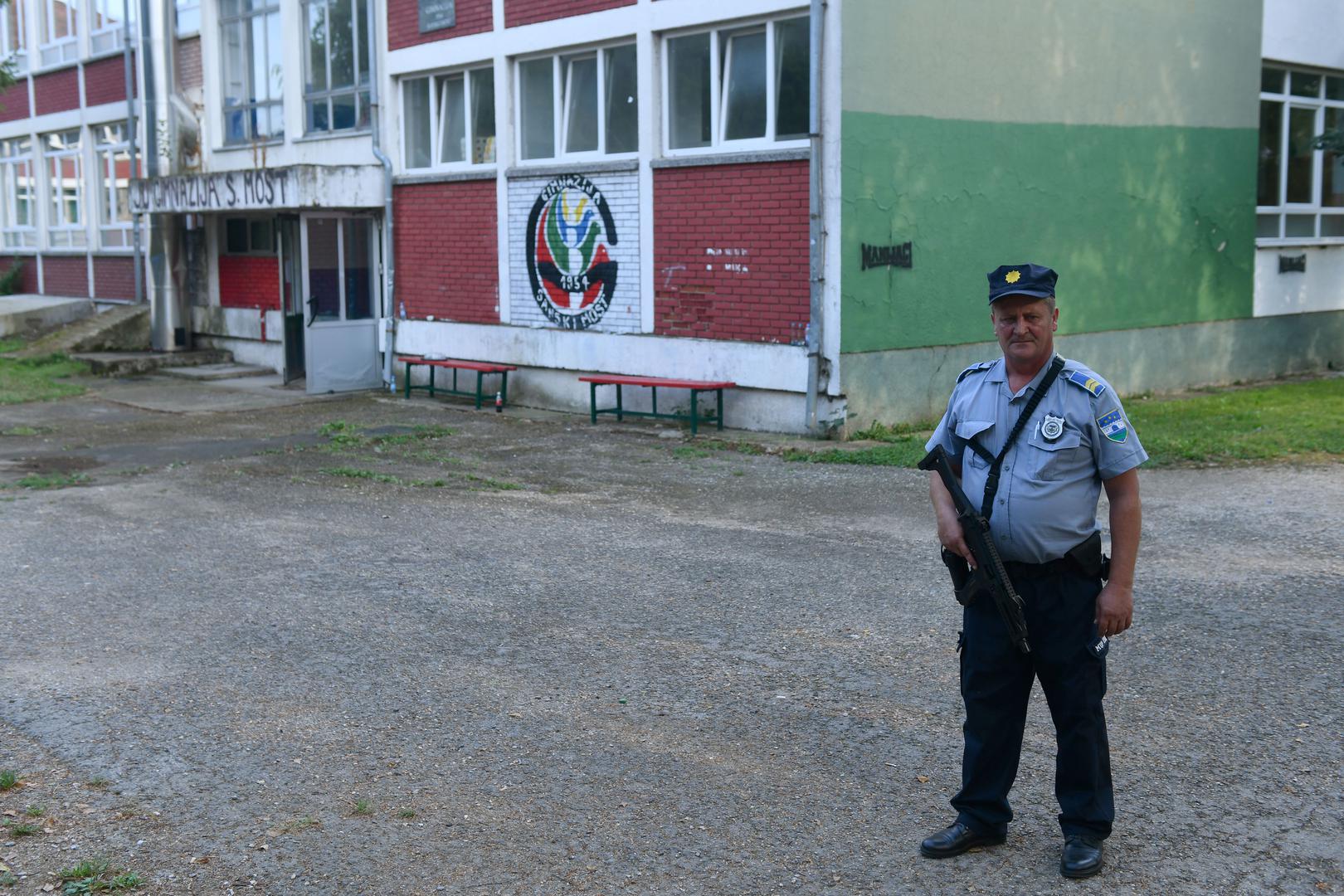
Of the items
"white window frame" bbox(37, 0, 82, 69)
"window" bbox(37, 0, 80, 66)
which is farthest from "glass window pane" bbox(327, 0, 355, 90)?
"window" bbox(37, 0, 80, 66)

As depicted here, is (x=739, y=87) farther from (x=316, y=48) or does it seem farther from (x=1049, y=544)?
(x=1049, y=544)

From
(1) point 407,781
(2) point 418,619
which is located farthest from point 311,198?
(1) point 407,781

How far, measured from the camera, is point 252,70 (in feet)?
69.1

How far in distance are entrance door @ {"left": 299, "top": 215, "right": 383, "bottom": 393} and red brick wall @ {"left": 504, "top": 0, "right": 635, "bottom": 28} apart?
4.03 meters

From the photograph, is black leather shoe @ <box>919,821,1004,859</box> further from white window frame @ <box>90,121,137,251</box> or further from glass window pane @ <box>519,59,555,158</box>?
white window frame @ <box>90,121,137,251</box>

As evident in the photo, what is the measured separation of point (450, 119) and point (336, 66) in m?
2.48

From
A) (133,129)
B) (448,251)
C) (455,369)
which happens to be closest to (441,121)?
(448,251)

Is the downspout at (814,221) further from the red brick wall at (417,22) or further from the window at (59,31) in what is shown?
the window at (59,31)

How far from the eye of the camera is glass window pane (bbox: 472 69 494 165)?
683 inches

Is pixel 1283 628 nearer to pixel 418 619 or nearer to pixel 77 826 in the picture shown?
pixel 418 619

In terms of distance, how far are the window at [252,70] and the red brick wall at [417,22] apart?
259 cm

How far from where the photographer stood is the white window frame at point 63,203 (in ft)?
85.4

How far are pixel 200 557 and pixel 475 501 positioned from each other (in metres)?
2.49

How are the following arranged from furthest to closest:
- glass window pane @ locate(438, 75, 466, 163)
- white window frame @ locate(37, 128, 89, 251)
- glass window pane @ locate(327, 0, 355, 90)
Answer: white window frame @ locate(37, 128, 89, 251) → glass window pane @ locate(327, 0, 355, 90) → glass window pane @ locate(438, 75, 466, 163)
